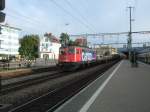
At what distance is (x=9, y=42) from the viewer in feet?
436

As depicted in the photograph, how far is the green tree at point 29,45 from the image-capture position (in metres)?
138

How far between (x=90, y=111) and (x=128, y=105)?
6.36 feet

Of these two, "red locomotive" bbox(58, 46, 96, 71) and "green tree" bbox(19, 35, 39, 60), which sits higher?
"green tree" bbox(19, 35, 39, 60)

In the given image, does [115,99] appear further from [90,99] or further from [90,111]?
[90,111]

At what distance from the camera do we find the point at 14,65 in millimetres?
48469

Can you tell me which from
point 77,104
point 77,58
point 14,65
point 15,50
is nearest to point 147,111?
point 77,104

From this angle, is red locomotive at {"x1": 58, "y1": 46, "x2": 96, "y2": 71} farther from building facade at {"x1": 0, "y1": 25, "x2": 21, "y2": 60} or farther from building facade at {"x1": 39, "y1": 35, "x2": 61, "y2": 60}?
building facade at {"x1": 39, "y1": 35, "x2": 61, "y2": 60}

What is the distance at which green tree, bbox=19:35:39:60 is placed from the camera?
138050 mm

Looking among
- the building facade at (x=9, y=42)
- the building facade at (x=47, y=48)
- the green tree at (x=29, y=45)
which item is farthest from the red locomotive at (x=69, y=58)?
the green tree at (x=29, y=45)

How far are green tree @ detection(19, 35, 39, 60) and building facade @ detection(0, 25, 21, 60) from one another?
3344 mm

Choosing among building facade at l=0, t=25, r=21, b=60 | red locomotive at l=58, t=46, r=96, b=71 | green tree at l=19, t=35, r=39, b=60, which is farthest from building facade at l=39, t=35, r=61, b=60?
red locomotive at l=58, t=46, r=96, b=71

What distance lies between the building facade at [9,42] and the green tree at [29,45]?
3.34m

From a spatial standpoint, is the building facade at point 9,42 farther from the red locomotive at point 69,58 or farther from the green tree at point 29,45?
the red locomotive at point 69,58

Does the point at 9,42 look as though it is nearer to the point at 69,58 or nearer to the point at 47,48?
the point at 47,48
